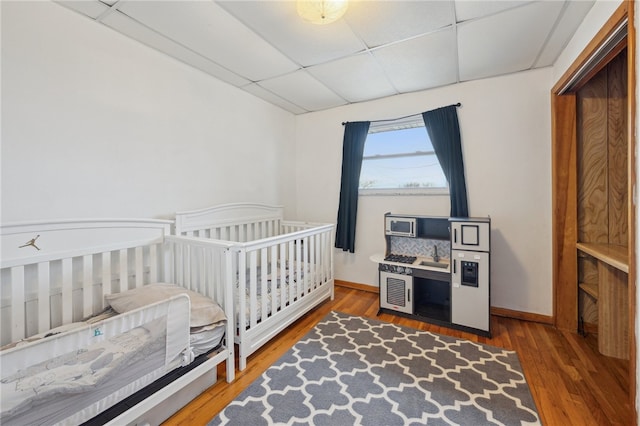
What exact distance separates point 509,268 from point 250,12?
305 cm

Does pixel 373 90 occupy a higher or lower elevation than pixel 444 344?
higher

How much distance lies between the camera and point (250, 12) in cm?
170

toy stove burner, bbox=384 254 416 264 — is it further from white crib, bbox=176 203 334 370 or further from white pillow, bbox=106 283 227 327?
white pillow, bbox=106 283 227 327

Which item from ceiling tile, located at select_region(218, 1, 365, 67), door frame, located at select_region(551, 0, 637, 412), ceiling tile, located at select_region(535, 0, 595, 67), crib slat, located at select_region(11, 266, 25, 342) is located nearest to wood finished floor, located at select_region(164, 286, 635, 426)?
door frame, located at select_region(551, 0, 637, 412)

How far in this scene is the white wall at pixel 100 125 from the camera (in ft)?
4.94

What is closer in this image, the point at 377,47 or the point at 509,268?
the point at 377,47

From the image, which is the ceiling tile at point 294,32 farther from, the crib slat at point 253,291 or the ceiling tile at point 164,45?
the crib slat at point 253,291

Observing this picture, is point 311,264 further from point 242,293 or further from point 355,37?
point 355,37

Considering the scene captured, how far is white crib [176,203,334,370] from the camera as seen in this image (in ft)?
6.21

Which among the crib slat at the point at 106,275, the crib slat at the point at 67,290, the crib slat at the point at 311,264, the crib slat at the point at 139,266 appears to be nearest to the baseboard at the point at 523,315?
the crib slat at the point at 311,264

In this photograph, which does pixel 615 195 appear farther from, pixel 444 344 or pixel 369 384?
pixel 369 384

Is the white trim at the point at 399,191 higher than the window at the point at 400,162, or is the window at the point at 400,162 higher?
the window at the point at 400,162

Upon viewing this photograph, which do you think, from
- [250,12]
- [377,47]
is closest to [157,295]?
[250,12]

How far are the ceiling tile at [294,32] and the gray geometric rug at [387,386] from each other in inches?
91.1
